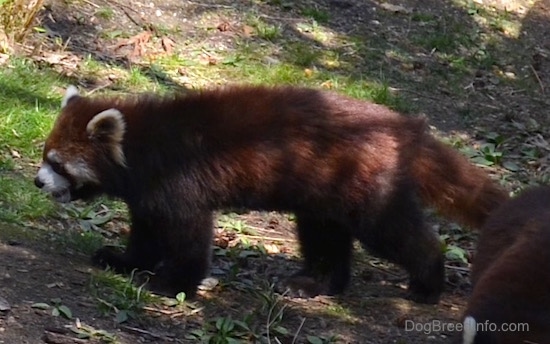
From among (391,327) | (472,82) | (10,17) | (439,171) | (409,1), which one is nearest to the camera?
(391,327)

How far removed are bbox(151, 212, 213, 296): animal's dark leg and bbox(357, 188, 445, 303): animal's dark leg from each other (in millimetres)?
884

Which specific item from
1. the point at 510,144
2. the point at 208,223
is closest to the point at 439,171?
the point at 208,223

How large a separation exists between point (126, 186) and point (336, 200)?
1.17 m

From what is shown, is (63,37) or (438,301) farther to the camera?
(63,37)

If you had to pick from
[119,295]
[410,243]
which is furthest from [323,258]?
[119,295]

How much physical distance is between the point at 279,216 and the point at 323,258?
109 cm

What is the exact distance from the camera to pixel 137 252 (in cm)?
618

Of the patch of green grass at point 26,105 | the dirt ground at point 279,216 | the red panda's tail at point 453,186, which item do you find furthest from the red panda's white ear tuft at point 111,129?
the red panda's tail at point 453,186

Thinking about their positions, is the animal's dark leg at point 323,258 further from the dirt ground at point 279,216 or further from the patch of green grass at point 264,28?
the patch of green grass at point 264,28

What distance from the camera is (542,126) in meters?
9.46

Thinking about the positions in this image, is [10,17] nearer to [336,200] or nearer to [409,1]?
[336,200]

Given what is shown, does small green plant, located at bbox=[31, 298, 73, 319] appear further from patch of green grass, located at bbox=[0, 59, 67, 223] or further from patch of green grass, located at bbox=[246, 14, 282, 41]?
patch of green grass, located at bbox=[246, 14, 282, 41]

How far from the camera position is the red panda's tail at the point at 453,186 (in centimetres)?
629

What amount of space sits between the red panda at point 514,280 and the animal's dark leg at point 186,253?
148 centimetres
